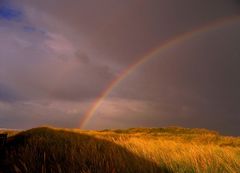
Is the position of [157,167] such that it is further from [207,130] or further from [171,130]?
[171,130]

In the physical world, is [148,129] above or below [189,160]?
above

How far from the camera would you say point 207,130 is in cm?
4059

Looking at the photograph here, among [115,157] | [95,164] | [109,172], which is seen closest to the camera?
[109,172]

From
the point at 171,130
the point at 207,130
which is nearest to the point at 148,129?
the point at 171,130

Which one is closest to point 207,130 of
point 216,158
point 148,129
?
point 148,129

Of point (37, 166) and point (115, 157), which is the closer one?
point (37, 166)

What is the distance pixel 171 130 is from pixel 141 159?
134 feet

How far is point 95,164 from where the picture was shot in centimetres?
371

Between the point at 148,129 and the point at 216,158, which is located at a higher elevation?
the point at 148,129

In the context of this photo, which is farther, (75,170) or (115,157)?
(115,157)

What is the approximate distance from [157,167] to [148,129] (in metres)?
43.6

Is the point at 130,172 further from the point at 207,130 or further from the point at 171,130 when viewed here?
the point at 171,130

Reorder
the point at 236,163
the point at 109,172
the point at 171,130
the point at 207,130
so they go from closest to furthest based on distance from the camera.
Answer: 1. the point at 109,172
2. the point at 236,163
3. the point at 207,130
4. the point at 171,130

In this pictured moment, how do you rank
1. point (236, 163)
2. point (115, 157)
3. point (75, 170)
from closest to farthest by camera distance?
point (75, 170), point (236, 163), point (115, 157)
